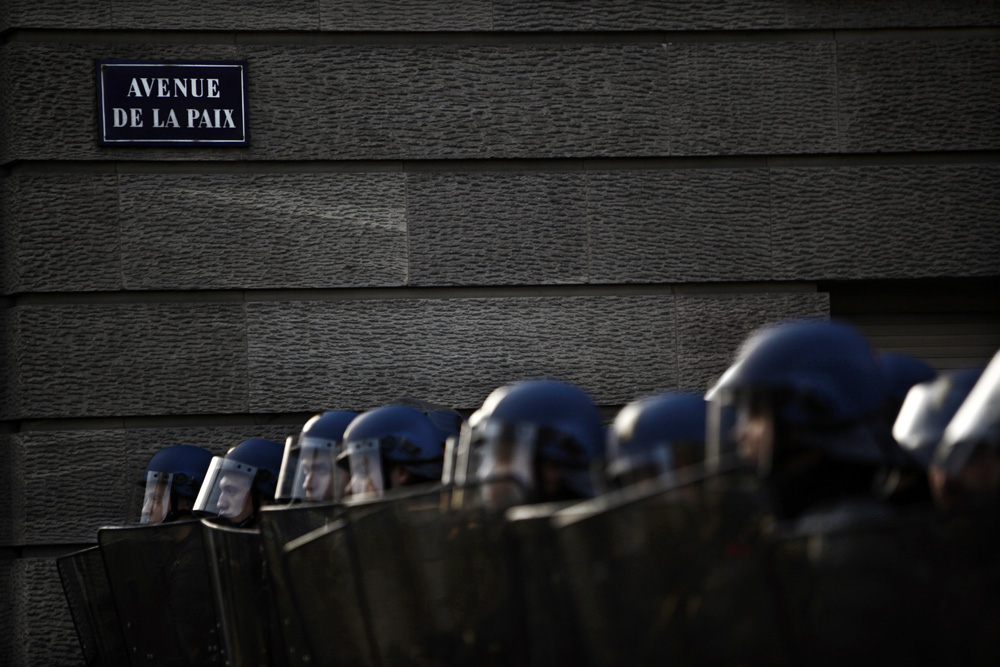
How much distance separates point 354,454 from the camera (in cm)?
480

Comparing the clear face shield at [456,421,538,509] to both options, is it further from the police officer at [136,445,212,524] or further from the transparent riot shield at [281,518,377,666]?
the police officer at [136,445,212,524]

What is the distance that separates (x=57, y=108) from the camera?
7102mm

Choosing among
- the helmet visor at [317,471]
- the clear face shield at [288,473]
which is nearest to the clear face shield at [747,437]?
the helmet visor at [317,471]

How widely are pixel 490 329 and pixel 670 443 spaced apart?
4230mm

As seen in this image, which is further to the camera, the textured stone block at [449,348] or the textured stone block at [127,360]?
the textured stone block at [449,348]

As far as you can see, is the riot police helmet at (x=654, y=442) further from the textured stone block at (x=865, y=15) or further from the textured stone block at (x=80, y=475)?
the textured stone block at (x=865, y=15)

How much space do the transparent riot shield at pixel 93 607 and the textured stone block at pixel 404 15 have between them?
10.1ft

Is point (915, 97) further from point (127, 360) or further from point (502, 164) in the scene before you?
point (127, 360)

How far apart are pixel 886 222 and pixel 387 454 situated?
3.68 m

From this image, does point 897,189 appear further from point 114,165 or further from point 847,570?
point 847,570

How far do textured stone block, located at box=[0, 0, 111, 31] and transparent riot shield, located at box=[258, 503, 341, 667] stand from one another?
12.9 ft

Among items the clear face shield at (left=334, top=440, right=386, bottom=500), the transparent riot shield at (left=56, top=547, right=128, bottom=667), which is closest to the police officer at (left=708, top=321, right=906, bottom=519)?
the clear face shield at (left=334, top=440, right=386, bottom=500)

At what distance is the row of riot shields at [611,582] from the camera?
7.06 feet

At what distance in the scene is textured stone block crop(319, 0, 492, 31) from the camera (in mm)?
7223
